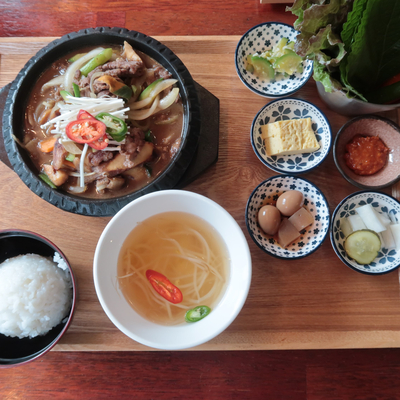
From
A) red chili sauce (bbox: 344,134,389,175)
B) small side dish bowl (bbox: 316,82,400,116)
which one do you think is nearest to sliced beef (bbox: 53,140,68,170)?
small side dish bowl (bbox: 316,82,400,116)

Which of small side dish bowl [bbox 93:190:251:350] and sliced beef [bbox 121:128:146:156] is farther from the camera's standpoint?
sliced beef [bbox 121:128:146:156]

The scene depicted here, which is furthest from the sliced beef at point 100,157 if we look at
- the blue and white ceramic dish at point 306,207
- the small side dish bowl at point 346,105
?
the small side dish bowl at point 346,105

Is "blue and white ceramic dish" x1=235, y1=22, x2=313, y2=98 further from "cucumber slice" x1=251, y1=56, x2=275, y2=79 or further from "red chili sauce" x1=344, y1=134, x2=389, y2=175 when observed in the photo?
"red chili sauce" x1=344, y1=134, x2=389, y2=175

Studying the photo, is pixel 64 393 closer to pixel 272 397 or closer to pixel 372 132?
pixel 272 397

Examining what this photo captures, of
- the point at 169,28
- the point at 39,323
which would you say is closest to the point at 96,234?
the point at 39,323

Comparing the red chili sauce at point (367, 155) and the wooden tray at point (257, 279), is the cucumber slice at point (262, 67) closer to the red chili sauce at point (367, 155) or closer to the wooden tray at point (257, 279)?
the wooden tray at point (257, 279)

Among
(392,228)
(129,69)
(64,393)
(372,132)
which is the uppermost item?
(129,69)

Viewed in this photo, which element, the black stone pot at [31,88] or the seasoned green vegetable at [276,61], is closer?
the black stone pot at [31,88]
